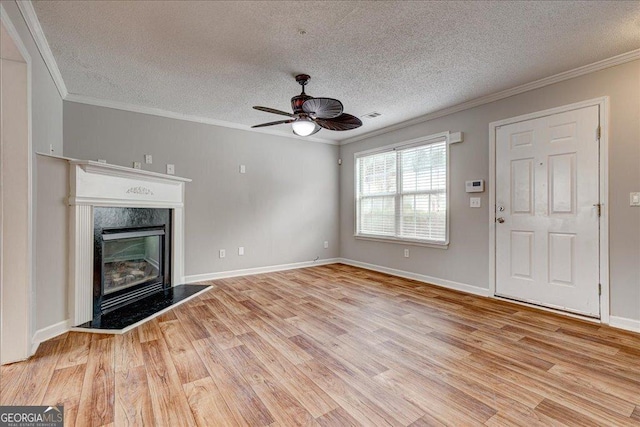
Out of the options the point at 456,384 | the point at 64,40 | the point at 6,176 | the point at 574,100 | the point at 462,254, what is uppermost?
the point at 64,40

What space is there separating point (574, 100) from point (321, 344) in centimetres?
336

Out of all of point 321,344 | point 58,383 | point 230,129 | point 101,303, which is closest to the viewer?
point 58,383

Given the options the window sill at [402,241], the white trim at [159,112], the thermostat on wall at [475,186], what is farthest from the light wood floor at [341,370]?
the white trim at [159,112]

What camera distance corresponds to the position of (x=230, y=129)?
4574 millimetres

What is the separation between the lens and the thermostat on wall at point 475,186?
3.62m

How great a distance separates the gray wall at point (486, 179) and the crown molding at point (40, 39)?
418 centimetres

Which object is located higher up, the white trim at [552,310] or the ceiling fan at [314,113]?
the ceiling fan at [314,113]

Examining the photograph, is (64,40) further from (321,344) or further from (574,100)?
(574,100)

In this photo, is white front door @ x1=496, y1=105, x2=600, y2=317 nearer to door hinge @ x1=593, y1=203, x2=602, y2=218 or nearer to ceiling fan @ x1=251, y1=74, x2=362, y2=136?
door hinge @ x1=593, y1=203, x2=602, y2=218

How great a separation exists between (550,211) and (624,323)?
1137 millimetres

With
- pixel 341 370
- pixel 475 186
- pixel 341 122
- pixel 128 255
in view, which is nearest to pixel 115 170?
pixel 128 255

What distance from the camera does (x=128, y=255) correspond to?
129 inches

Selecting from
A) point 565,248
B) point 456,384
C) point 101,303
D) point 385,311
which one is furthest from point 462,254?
point 101,303

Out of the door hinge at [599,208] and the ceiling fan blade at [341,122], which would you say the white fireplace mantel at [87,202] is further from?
the door hinge at [599,208]
